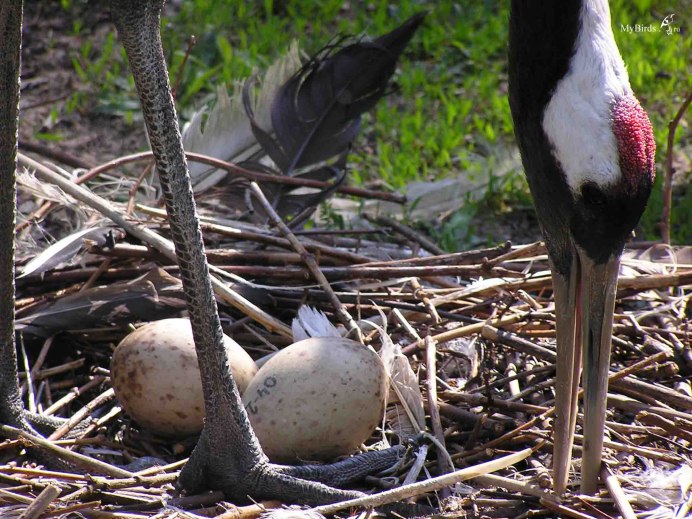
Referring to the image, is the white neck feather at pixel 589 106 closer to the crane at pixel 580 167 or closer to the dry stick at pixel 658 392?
the crane at pixel 580 167

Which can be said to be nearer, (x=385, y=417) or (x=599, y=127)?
(x=599, y=127)

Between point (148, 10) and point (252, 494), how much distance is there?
3.59 feet

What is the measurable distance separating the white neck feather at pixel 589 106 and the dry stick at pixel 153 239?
106cm

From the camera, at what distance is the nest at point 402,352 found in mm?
2299

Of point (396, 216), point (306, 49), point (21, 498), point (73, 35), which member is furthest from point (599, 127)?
point (73, 35)

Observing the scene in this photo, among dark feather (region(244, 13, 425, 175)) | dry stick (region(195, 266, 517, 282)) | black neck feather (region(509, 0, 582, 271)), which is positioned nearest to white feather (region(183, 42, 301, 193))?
dark feather (region(244, 13, 425, 175))

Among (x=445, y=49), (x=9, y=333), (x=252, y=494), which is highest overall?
(x=445, y=49)

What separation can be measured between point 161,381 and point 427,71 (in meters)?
3.33

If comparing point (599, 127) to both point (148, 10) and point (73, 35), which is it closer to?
point (148, 10)

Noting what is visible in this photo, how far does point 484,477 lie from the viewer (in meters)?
2.33

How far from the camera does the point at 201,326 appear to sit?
2.25 metres

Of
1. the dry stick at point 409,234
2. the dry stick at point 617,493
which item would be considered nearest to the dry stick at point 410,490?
the dry stick at point 617,493

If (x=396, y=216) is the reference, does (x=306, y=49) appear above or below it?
above

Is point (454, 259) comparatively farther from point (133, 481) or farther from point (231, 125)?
point (133, 481)
